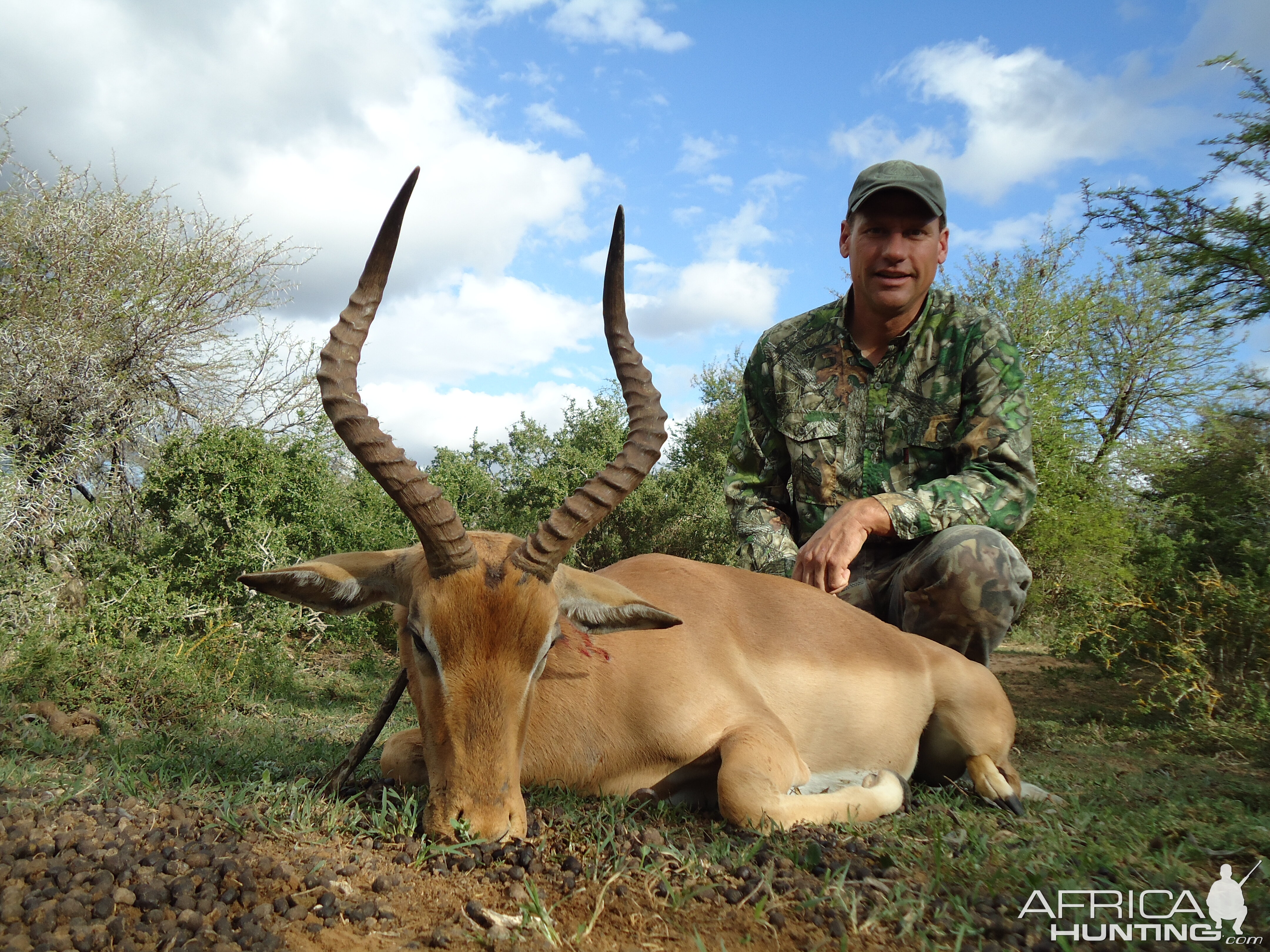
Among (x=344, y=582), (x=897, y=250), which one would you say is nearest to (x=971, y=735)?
(x=897, y=250)

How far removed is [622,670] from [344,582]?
1.28m

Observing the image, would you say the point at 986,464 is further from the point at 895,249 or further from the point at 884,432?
the point at 895,249

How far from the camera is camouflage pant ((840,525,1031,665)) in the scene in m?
4.95

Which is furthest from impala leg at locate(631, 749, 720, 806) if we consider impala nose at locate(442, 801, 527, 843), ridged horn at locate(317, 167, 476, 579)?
ridged horn at locate(317, 167, 476, 579)

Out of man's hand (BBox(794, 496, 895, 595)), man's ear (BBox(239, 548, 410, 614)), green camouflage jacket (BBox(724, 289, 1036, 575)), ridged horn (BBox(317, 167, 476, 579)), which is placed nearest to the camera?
ridged horn (BBox(317, 167, 476, 579))

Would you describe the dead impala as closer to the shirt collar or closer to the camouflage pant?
the camouflage pant

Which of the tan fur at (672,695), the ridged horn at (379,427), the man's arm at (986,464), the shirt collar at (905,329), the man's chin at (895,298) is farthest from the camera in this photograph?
the shirt collar at (905,329)

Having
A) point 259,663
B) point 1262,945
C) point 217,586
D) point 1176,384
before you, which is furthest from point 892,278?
point 1176,384

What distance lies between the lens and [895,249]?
5.56 meters

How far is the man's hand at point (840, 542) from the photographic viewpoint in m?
4.85

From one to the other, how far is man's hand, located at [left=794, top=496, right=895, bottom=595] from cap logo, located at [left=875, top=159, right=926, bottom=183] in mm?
2084

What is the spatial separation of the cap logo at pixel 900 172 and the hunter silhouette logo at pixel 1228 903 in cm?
417

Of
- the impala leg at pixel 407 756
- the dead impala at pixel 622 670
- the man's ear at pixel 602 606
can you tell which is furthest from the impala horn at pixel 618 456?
the impala leg at pixel 407 756

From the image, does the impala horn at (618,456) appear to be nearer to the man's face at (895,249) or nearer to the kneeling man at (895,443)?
the kneeling man at (895,443)
